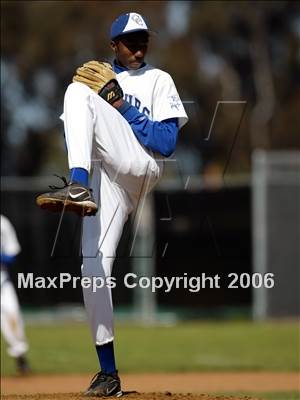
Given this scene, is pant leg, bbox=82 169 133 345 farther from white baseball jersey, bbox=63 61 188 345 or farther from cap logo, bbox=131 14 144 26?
cap logo, bbox=131 14 144 26

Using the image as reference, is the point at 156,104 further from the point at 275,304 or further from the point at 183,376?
the point at 275,304

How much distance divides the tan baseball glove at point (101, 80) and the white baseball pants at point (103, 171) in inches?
3.2

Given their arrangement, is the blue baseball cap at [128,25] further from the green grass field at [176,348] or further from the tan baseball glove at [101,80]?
the green grass field at [176,348]

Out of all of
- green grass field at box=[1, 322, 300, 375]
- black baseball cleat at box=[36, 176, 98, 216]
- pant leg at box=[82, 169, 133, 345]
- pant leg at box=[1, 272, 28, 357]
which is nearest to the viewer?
black baseball cleat at box=[36, 176, 98, 216]

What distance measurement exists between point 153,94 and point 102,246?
0.96 metres

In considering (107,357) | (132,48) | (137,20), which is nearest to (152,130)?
(132,48)

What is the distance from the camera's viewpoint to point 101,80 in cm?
607

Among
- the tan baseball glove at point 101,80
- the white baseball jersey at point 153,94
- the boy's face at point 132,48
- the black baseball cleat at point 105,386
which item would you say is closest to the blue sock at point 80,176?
the tan baseball glove at point 101,80

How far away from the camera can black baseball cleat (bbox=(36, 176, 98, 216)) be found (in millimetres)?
5688

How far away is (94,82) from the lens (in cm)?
608

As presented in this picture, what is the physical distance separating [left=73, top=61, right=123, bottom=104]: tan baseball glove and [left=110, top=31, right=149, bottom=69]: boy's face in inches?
11.4

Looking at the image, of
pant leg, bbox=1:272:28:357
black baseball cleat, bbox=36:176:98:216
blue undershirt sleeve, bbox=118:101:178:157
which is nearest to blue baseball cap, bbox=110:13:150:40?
blue undershirt sleeve, bbox=118:101:178:157

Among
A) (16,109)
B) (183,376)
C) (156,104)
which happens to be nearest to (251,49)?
(16,109)

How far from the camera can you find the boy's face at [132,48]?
633 cm
